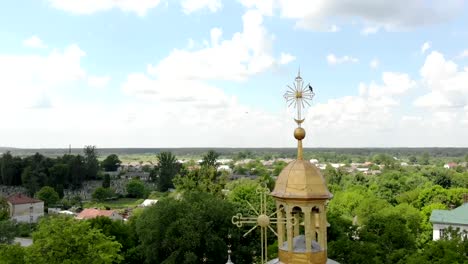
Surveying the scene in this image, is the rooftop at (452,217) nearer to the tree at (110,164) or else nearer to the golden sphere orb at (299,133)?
the golden sphere orb at (299,133)

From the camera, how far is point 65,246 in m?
22.7

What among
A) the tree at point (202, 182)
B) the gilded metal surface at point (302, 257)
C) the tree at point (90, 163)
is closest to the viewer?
the gilded metal surface at point (302, 257)

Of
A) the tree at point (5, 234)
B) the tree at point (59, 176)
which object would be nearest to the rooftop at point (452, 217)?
the tree at point (5, 234)

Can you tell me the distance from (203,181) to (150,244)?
821 inches

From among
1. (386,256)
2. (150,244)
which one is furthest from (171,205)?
(386,256)

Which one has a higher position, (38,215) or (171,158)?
(171,158)

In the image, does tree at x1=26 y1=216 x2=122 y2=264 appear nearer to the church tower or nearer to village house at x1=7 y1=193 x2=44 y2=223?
the church tower

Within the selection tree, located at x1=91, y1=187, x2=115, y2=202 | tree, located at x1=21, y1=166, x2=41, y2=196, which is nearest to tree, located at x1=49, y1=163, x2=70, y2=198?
tree, located at x1=21, y1=166, x2=41, y2=196

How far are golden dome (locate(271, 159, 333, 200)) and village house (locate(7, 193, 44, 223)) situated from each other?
232 feet

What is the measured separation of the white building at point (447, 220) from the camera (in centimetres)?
4247

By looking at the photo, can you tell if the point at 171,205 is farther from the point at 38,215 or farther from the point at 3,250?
the point at 38,215

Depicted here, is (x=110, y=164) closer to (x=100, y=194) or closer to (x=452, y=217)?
(x=100, y=194)

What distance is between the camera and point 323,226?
11.5 meters

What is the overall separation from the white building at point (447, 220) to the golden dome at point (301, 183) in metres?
36.1
